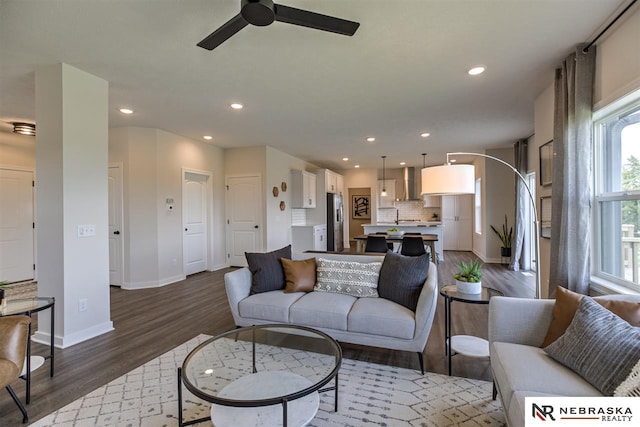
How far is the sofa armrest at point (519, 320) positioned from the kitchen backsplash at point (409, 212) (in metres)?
8.09

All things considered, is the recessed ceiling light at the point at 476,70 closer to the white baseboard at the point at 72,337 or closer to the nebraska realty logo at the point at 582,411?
the nebraska realty logo at the point at 582,411

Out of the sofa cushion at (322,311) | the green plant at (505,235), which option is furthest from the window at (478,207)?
the sofa cushion at (322,311)

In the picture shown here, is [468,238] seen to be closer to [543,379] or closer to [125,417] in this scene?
[543,379]

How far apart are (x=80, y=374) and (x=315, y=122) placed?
4064mm

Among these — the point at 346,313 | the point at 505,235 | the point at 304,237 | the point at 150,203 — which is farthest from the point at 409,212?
the point at 346,313

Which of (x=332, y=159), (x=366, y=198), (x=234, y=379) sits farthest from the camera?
(x=366, y=198)

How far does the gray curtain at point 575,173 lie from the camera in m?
2.47

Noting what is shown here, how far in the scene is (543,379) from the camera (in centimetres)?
136

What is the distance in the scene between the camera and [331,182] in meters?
8.69

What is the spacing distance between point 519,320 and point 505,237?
18.5 feet

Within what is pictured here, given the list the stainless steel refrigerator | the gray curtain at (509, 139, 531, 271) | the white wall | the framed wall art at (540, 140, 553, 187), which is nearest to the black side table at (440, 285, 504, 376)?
the framed wall art at (540, 140, 553, 187)

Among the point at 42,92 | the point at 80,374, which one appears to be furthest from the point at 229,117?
the point at 80,374

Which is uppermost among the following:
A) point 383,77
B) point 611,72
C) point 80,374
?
point 383,77

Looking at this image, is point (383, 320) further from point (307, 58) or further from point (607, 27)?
point (607, 27)
